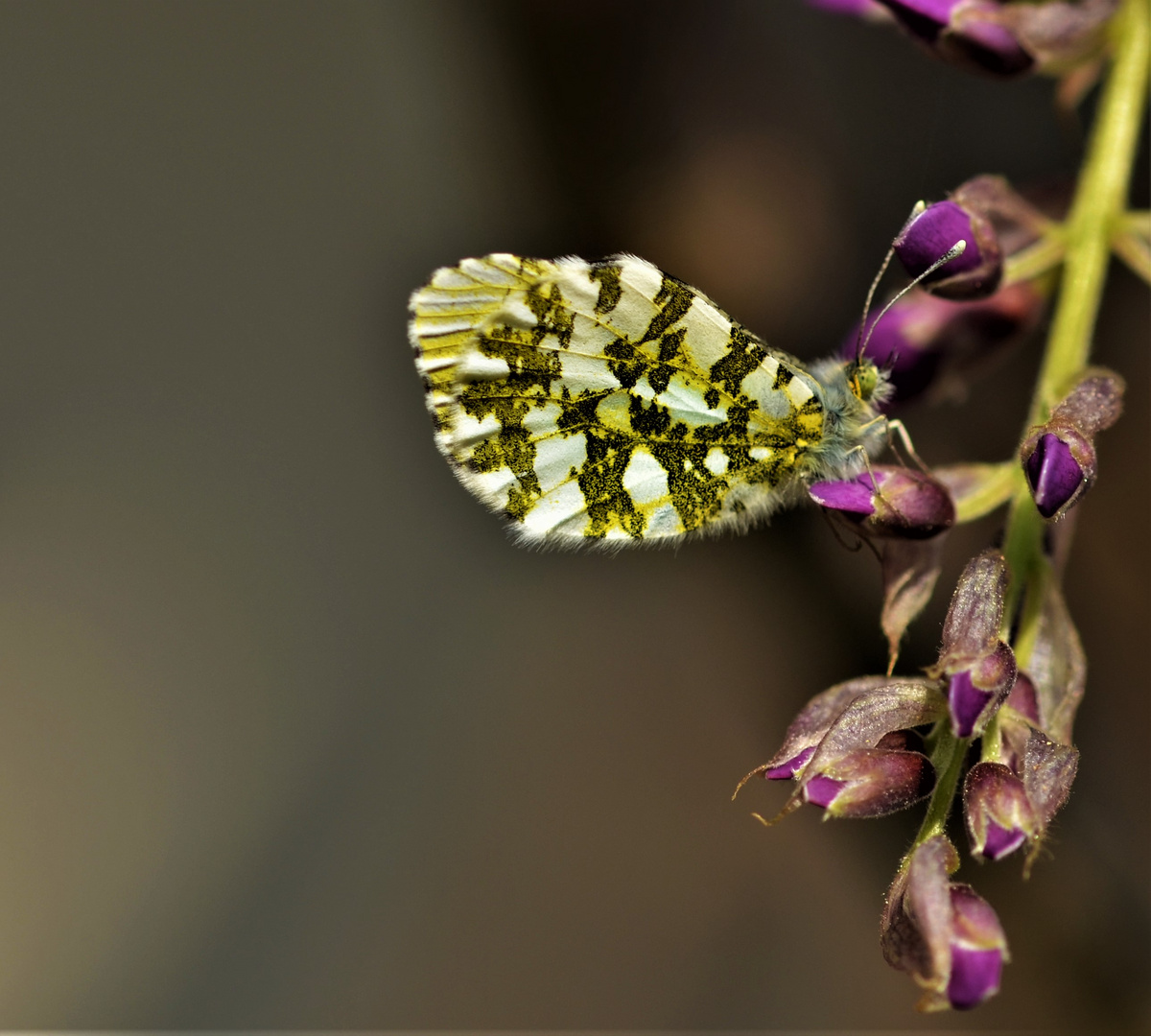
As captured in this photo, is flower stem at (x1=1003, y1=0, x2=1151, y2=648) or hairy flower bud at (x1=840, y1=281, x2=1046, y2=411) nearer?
flower stem at (x1=1003, y1=0, x2=1151, y2=648)

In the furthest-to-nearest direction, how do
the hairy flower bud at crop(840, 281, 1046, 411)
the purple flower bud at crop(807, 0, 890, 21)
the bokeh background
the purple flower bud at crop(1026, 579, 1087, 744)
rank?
the bokeh background < the purple flower bud at crop(807, 0, 890, 21) < the hairy flower bud at crop(840, 281, 1046, 411) < the purple flower bud at crop(1026, 579, 1087, 744)

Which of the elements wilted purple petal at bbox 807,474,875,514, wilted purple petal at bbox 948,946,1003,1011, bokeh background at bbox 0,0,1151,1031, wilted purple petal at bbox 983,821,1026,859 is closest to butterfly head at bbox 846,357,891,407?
wilted purple petal at bbox 807,474,875,514

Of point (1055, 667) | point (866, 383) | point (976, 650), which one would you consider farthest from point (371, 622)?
point (976, 650)

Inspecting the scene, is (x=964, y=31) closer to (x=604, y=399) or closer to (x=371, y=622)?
(x=604, y=399)

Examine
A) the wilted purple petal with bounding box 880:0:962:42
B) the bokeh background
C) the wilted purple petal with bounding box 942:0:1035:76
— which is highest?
the wilted purple petal with bounding box 880:0:962:42

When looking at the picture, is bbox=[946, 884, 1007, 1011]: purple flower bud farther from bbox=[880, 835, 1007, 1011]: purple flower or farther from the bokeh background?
the bokeh background

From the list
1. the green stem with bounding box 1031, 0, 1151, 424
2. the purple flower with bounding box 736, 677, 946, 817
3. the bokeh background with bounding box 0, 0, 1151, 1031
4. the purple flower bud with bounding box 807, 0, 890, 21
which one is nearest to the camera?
the purple flower with bounding box 736, 677, 946, 817

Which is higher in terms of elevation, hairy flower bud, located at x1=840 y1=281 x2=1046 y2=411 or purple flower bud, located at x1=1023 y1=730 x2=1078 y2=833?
hairy flower bud, located at x1=840 y1=281 x2=1046 y2=411
